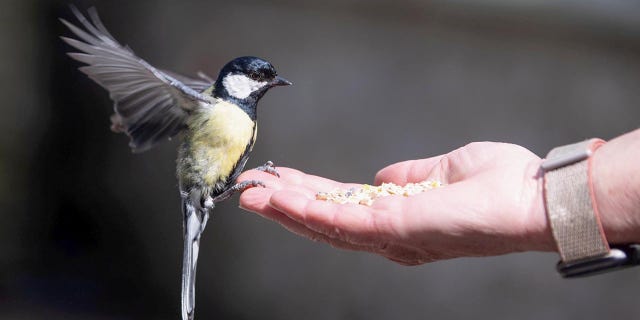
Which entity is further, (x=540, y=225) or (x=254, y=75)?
(x=254, y=75)

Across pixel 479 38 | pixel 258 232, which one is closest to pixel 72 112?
pixel 258 232

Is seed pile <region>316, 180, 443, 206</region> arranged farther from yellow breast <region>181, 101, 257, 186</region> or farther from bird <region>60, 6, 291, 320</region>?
yellow breast <region>181, 101, 257, 186</region>

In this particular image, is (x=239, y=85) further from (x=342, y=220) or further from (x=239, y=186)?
(x=342, y=220)

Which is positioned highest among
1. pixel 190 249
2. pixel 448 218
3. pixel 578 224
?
pixel 578 224

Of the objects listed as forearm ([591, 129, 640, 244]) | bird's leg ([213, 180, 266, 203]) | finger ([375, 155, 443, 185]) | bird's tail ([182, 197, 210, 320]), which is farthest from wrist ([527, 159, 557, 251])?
bird's tail ([182, 197, 210, 320])

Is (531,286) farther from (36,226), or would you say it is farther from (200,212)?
(36,226)

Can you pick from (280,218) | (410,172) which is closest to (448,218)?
(280,218)
